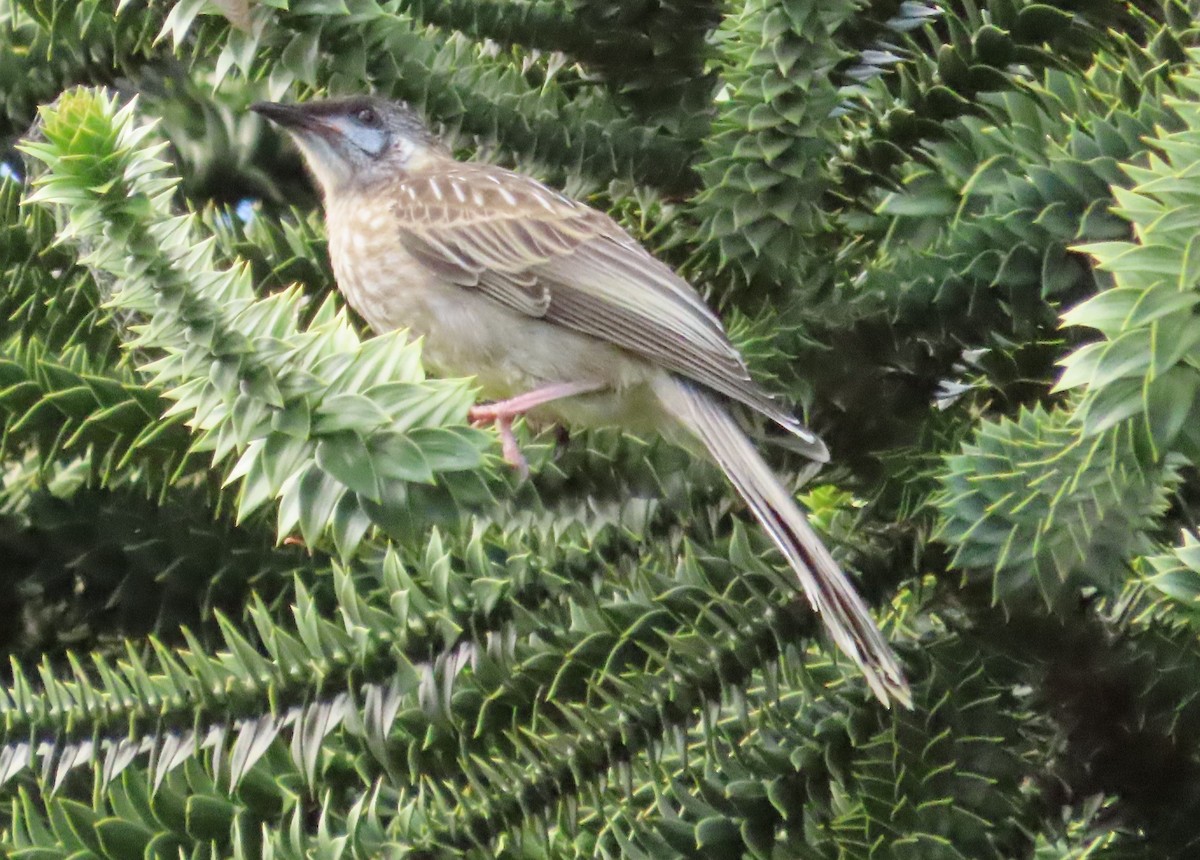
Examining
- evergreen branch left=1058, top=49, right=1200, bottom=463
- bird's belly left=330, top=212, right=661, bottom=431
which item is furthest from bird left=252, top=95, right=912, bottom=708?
evergreen branch left=1058, top=49, right=1200, bottom=463

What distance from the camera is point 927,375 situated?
5.41 feet

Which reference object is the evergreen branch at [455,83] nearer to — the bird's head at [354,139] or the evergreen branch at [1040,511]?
the bird's head at [354,139]

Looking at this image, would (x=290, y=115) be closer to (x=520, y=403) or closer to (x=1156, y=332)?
(x=520, y=403)

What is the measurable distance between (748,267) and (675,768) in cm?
58

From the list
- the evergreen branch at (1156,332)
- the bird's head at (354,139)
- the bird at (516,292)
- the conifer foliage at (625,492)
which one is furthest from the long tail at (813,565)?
the bird's head at (354,139)

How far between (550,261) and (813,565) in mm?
1264

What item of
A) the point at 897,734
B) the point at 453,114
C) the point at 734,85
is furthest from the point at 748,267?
the point at 897,734

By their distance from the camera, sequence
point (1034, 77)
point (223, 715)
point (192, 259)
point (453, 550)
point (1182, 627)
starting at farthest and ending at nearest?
1. point (1034, 77)
2. point (453, 550)
3. point (1182, 627)
4. point (223, 715)
5. point (192, 259)

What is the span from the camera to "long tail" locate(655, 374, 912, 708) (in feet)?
4.42

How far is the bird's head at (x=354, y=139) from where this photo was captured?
8.08 ft

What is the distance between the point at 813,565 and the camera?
4.84 feet

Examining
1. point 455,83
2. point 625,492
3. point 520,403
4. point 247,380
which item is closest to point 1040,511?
point 625,492

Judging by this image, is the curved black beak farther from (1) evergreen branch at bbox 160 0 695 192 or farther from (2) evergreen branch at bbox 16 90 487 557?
(2) evergreen branch at bbox 16 90 487 557

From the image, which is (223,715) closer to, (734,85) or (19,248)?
(19,248)
